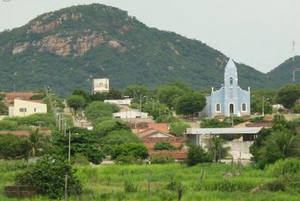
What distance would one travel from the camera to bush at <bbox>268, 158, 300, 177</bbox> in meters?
33.9

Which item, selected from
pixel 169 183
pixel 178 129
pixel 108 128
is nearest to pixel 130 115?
pixel 178 129

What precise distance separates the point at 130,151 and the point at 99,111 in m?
30.8

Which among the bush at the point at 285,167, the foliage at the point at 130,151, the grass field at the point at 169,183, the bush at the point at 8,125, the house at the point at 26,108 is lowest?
the grass field at the point at 169,183

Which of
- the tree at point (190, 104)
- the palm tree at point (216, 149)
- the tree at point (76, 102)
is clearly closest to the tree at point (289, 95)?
the tree at point (190, 104)

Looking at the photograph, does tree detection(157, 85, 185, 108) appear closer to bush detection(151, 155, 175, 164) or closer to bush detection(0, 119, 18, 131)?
bush detection(0, 119, 18, 131)

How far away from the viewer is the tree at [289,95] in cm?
7962

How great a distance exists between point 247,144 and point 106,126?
35.8 ft

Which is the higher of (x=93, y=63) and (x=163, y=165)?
(x=93, y=63)

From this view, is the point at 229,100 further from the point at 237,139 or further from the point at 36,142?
the point at 36,142

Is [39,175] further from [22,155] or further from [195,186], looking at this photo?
[22,155]

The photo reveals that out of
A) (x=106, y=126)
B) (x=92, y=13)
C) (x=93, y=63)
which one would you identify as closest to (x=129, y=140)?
(x=106, y=126)

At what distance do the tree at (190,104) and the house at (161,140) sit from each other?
52.3ft

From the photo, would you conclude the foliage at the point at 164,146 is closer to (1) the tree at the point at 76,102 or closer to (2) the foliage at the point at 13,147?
(2) the foliage at the point at 13,147

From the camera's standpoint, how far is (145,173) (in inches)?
1432
